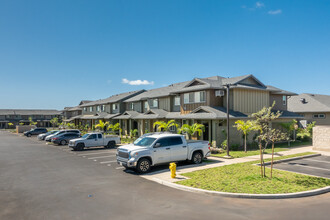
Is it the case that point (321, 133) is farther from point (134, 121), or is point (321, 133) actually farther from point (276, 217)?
point (134, 121)

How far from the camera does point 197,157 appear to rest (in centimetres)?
1561

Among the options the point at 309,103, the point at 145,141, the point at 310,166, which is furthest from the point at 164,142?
the point at 309,103

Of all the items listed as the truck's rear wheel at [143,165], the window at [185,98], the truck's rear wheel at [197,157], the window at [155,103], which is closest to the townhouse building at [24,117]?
the window at [155,103]

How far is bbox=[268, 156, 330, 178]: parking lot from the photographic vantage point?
43.0 feet

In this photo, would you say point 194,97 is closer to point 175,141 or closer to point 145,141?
point 175,141

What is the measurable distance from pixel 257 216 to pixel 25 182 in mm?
10483

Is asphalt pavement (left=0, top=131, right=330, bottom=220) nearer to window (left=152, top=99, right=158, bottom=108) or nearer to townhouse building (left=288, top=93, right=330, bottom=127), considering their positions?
window (left=152, top=99, right=158, bottom=108)

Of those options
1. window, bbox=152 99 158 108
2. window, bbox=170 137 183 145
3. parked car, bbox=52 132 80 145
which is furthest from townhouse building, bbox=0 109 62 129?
window, bbox=170 137 183 145

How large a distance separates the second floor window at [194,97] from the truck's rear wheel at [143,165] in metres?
12.9

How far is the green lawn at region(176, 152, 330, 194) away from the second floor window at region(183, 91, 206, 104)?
12246mm

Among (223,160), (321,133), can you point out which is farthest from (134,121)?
(321,133)

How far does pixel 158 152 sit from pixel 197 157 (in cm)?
313

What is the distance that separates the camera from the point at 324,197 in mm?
9250

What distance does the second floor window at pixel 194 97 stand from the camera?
24938 millimetres
